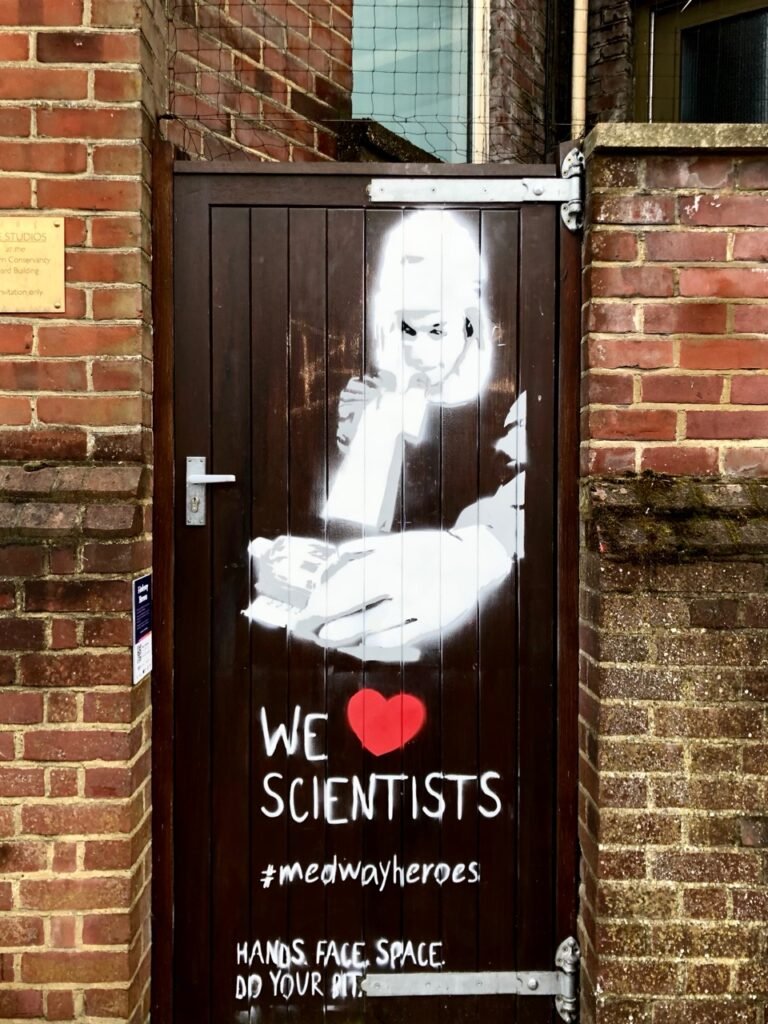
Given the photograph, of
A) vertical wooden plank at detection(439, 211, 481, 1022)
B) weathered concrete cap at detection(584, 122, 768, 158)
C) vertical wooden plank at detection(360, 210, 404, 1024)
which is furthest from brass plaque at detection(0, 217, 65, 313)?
weathered concrete cap at detection(584, 122, 768, 158)

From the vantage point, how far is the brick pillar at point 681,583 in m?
2.12

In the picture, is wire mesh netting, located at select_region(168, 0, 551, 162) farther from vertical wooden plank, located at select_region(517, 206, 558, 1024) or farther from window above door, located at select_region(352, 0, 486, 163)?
vertical wooden plank, located at select_region(517, 206, 558, 1024)

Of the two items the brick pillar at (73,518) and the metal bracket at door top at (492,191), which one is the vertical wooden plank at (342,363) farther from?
the brick pillar at (73,518)

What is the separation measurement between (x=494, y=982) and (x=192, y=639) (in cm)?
136

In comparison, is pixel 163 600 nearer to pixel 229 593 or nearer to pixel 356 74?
pixel 229 593

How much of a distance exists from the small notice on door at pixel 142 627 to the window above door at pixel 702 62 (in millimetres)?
3343

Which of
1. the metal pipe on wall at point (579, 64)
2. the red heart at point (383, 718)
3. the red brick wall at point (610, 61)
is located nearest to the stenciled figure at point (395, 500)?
the red heart at point (383, 718)

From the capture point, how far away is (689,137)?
2133 mm

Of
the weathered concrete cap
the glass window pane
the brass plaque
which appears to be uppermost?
the glass window pane

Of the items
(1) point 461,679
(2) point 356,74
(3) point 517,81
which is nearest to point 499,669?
(1) point 461,679

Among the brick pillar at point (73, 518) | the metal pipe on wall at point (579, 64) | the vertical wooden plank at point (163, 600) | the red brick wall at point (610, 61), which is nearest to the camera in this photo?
the brick pillar at point (73, 518)

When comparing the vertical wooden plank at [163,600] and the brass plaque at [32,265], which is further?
the vertical wooden plank at [163,600]

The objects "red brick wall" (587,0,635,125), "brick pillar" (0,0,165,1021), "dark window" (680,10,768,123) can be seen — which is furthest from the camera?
"red brick wall" (587,0,635,125)

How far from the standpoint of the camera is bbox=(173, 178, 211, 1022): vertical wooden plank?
2291 mm
